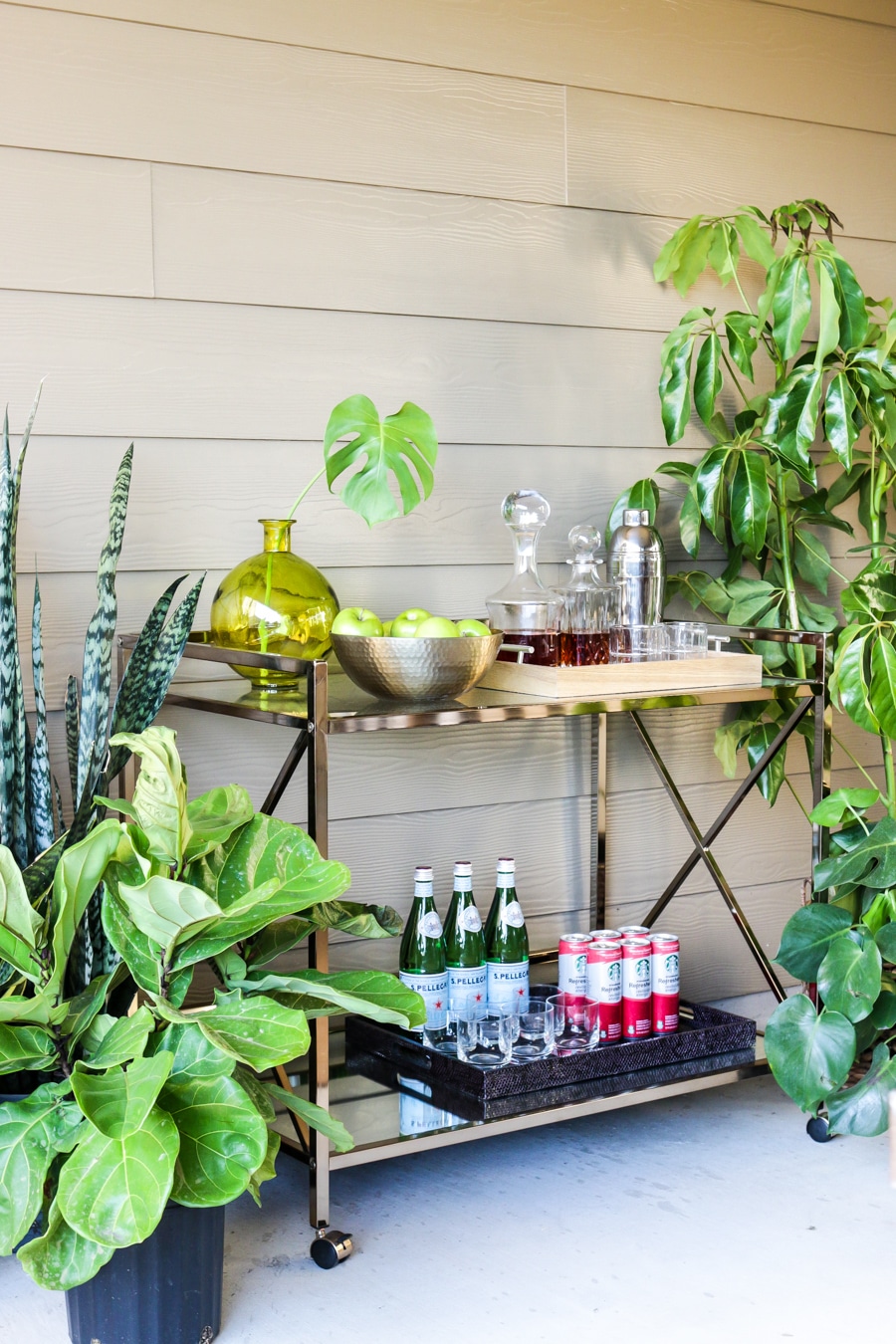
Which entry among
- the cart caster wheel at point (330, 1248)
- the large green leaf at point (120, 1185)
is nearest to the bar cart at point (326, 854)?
the cart caster wheel at point (330, 1248)

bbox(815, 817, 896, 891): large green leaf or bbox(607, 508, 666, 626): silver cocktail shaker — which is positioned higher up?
bbox(607, 508, 666, 626): silver cocktail shaker

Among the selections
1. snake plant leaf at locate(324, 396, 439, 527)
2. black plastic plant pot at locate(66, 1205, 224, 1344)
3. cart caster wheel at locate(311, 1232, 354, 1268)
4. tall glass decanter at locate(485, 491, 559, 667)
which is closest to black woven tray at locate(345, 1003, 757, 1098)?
cart caster wheel at locate(311, 1232, 354, 1268)

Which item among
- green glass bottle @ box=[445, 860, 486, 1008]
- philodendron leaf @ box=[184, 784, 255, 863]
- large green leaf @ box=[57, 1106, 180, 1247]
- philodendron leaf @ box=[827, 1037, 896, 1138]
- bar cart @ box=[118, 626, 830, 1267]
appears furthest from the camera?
green glass bottle @ box=[445, 860, 486, 1008]

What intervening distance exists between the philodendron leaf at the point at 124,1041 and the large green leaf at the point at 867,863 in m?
0.97

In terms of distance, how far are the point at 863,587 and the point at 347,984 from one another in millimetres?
977

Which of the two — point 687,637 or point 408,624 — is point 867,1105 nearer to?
point 687,637

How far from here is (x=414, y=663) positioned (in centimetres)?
164

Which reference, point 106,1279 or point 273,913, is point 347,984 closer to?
point 273,913

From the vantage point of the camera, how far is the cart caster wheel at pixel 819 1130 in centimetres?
195

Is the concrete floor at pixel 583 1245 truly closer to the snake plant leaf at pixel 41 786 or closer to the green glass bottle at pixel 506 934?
the green glass bottle at pixel 506 934

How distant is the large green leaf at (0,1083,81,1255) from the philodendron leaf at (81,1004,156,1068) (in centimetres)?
5

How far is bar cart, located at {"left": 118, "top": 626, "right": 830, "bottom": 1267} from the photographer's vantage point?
1550 millimetres

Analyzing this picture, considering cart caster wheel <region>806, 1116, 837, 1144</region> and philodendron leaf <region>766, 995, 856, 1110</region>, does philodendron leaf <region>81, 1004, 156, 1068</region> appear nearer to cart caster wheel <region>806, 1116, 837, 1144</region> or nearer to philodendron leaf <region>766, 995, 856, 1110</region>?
philodendron leaf <region>766, 995, 856, 1110</region>

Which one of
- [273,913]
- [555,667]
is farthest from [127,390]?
[273,913]
